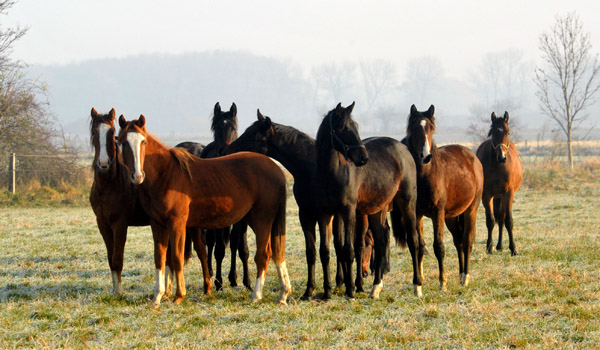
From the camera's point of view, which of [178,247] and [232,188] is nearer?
[178,247]

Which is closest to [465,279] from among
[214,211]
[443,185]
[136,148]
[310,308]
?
[443,185]

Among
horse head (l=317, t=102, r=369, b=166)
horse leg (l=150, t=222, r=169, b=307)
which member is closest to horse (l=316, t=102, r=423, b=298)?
horse head (l=317, t=102, r=369, b=166)

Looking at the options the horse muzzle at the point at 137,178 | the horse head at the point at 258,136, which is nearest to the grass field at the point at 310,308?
the horse muzzle at the point at 137,178

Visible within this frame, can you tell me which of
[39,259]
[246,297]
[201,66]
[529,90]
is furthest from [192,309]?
[529,90]

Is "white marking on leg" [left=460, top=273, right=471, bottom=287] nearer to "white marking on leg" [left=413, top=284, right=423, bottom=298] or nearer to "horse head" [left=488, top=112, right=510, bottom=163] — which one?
"white marking on leg" [left=413, top=284, right=423, bottom=298]

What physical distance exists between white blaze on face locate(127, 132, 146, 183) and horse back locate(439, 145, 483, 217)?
4122 millimetres

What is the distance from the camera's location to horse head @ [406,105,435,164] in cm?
721

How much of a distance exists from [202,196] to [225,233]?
170cm

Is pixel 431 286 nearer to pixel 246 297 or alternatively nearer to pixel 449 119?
pixel 246 297

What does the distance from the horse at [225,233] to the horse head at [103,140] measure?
1.71m

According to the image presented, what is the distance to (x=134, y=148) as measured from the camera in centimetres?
620

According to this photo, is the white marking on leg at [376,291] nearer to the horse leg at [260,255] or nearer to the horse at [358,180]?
the horse at [358,180]

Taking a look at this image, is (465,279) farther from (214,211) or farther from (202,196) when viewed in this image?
(202,196)

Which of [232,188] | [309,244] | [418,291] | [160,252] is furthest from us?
[418,291]
